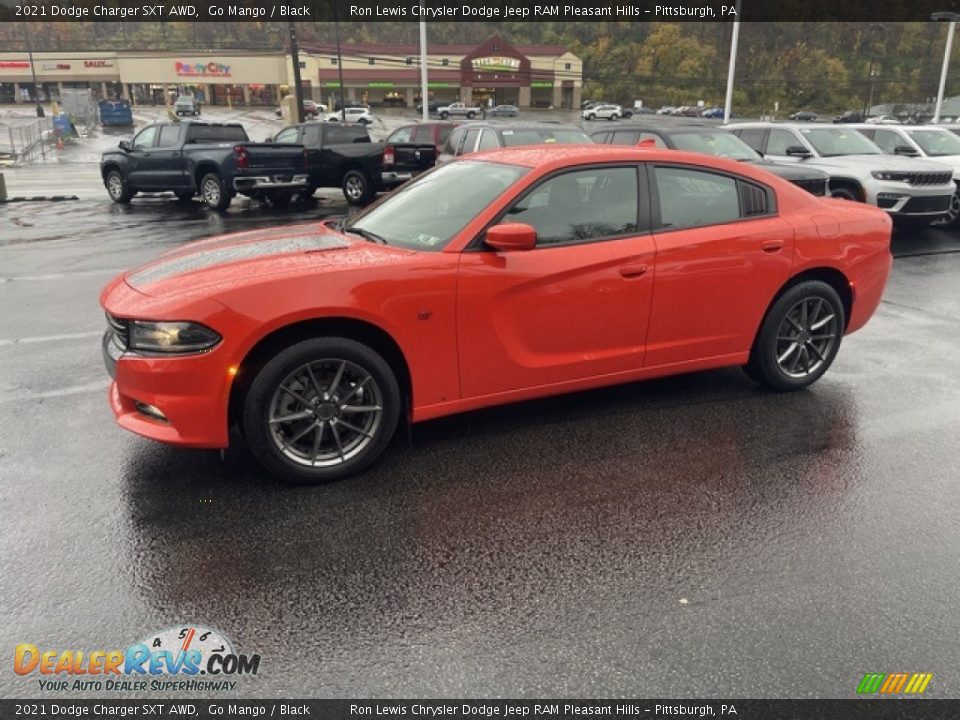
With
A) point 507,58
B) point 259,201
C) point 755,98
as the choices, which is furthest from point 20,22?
point 259,201

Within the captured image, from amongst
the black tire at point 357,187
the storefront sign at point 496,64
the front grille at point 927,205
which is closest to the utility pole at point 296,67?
the black tire at point 357,187

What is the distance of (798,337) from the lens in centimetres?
512

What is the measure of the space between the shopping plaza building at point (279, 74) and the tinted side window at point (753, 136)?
86758mm

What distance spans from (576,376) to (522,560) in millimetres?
1438

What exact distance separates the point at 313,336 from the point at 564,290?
1.41 meters

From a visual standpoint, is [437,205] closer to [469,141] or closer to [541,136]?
[541,136]

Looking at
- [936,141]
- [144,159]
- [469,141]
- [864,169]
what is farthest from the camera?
[144,159]

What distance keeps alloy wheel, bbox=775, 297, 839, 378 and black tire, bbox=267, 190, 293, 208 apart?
12948 mm

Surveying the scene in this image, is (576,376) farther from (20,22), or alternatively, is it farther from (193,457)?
(20,22)

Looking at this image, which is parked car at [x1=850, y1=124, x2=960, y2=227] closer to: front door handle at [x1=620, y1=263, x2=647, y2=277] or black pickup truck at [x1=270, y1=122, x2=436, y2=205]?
black pickup truck at [x1=270, y1=122, x2=436, y2=205]

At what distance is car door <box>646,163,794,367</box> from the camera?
14.9 ft

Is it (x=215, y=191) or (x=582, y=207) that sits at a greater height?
(x=582, y=207)

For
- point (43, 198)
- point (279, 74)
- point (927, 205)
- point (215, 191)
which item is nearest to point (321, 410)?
point (927, 205)

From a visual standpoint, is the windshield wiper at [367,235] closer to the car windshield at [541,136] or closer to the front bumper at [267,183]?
the car windshield at [541,136]
